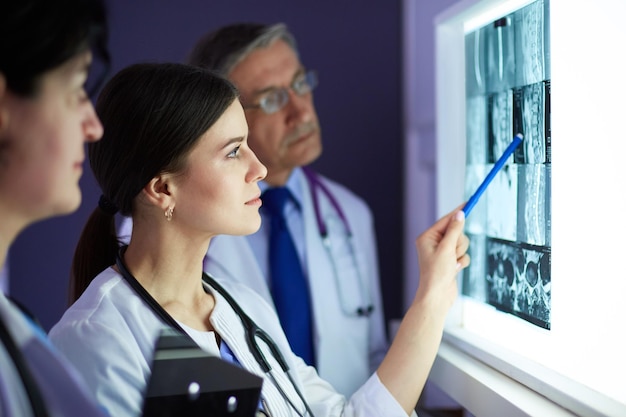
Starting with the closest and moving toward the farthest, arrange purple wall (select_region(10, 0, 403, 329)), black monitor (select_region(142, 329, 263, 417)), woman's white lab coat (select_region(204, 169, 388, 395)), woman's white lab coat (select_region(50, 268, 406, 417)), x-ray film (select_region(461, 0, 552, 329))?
1. black monitor (select_region(142, 329, 263, 417))
2. woman's white lab coat (select_region(50, 268, 406, 417))
3. x-ray film (select_region(461, 0, 552, 329))
4. woman's white lab coat (select_region(204, 169, 388, 395))
5. purple wall (select_region(10, 0, 403, 329))

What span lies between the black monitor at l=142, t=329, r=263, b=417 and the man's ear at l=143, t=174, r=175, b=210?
31 cm

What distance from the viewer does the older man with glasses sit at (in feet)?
5.05

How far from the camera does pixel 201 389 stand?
31.6 inches

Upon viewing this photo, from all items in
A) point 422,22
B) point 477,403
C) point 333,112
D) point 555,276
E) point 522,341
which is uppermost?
point 422,22

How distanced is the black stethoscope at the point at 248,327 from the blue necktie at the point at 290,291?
0.34 meters

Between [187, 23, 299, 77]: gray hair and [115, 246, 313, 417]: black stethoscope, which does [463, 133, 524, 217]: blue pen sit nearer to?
[115, 246, 313, 417]: black stethoscope

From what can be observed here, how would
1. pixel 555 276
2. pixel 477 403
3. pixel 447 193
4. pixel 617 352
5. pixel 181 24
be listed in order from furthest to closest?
1. pixel 181 24
2. pixel 447 193
3. pixel 477 403
4. pixel 555 276
5. pixel 617 352

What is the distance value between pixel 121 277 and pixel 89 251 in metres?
0.14

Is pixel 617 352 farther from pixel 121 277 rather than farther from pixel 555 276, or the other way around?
pixel 121 277

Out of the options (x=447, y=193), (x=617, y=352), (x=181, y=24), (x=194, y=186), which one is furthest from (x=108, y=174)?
(x=181, y=24)

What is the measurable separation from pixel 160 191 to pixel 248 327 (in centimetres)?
27

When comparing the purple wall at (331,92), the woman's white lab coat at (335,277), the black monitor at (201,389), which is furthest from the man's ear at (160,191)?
the purple wall at (331,92)

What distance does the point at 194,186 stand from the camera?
3.52 ft

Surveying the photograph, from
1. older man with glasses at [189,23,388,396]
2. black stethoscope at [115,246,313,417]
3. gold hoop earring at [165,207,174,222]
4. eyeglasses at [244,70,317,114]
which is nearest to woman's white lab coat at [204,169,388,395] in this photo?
older man with glasses at [189,23,388,396]
